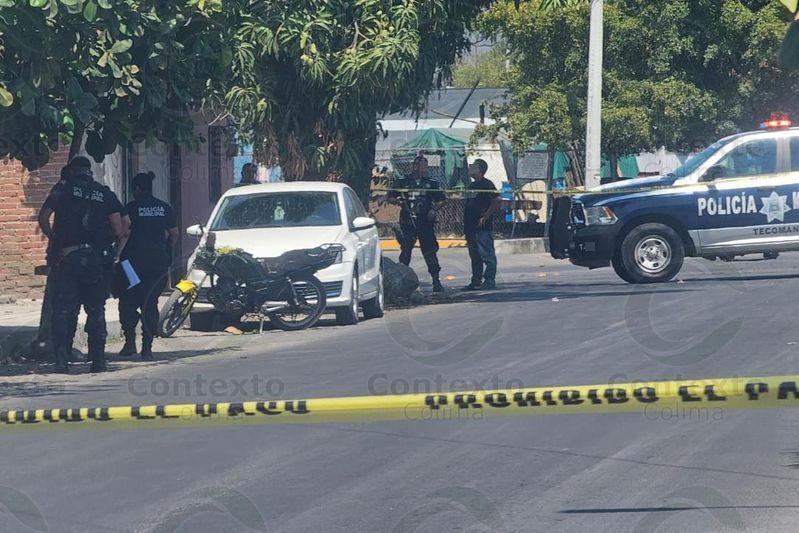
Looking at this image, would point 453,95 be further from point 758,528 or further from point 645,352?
point 758,528

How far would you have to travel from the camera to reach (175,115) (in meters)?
13.2

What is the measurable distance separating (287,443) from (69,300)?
438 centimetres

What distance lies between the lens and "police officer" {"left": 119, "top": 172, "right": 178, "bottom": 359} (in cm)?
1352

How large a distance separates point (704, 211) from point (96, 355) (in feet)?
31.4

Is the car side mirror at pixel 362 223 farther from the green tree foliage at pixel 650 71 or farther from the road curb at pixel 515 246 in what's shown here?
the road curb at pixel 515 246

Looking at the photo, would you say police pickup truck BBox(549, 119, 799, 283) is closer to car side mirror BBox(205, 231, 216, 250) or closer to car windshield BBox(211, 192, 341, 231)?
car windshield BBox(211, 192, 341, 231)

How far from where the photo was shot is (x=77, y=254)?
12055 millimetres

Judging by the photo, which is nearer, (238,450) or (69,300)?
(238,450)

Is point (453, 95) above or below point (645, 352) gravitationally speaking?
above

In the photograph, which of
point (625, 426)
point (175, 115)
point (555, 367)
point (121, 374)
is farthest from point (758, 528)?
point (175, 115)

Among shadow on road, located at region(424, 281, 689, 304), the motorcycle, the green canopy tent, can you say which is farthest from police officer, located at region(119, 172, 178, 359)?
the green canopy tent

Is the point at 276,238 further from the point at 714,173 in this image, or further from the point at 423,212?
the point at 714,173

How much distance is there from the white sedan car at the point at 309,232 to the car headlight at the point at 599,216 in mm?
3506

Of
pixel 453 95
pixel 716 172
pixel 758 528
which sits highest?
pixel 453 95
